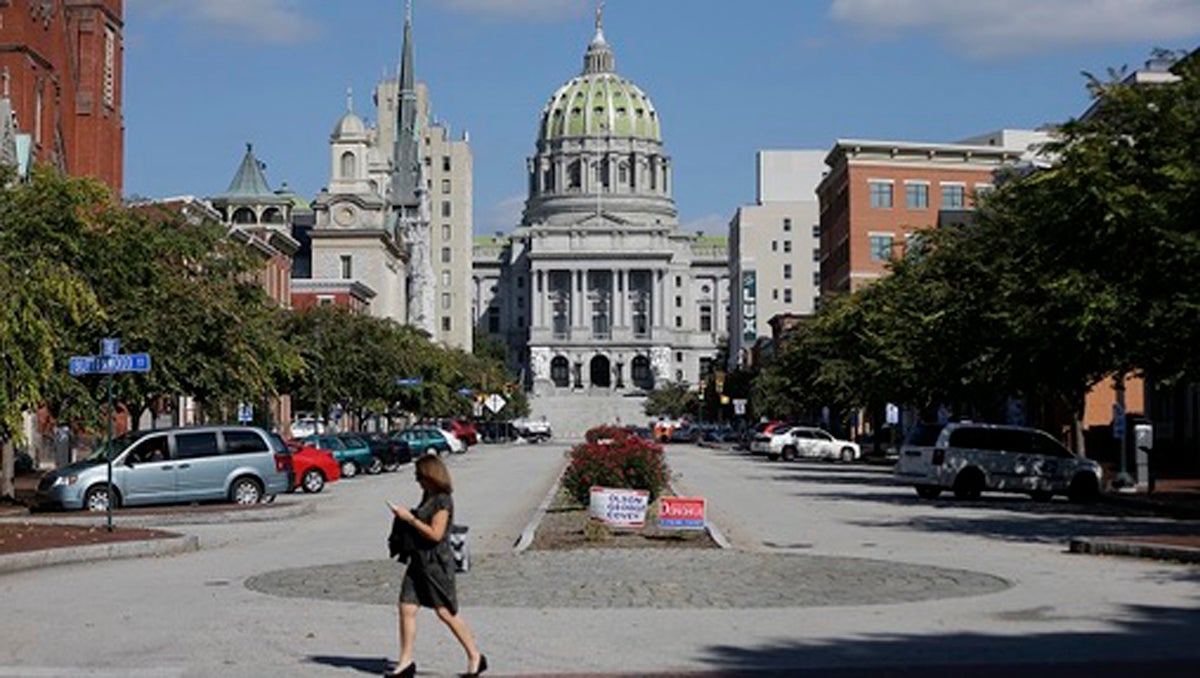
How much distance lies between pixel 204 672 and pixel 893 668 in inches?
190

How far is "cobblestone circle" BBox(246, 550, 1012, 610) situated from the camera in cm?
1814

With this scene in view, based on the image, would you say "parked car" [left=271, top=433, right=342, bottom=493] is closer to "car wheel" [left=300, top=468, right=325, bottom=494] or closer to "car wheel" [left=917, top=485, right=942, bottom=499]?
"car wheel" [left=300, top=468, right=325, bottom=494]

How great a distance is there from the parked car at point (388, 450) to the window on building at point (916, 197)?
149 ft

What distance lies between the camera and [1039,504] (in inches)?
1503

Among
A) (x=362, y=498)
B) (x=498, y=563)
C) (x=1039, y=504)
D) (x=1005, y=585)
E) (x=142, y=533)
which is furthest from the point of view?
(x=362, y=498)

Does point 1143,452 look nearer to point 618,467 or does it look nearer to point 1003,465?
point 1003,465

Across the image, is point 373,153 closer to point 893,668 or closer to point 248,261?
point 248,261

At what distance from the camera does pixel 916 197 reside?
4053 inches

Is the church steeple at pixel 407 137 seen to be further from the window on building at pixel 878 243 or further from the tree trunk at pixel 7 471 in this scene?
the tree trunk at pixel 7 471

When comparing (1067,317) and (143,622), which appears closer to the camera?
(143,622)

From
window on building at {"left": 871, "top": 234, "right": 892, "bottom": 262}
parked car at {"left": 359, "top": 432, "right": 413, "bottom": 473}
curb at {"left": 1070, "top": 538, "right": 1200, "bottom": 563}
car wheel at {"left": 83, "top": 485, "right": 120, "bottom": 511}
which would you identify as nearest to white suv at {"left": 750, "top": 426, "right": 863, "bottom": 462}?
parked car at {"left": 359, "top": 432, "right": 413, "bottom": 473}

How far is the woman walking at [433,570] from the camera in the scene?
12.7 m

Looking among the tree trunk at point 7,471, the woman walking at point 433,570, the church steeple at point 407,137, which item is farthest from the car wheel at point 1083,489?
the church steeple at point 407,137

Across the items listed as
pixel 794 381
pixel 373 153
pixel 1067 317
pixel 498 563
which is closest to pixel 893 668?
pixel 498 563
